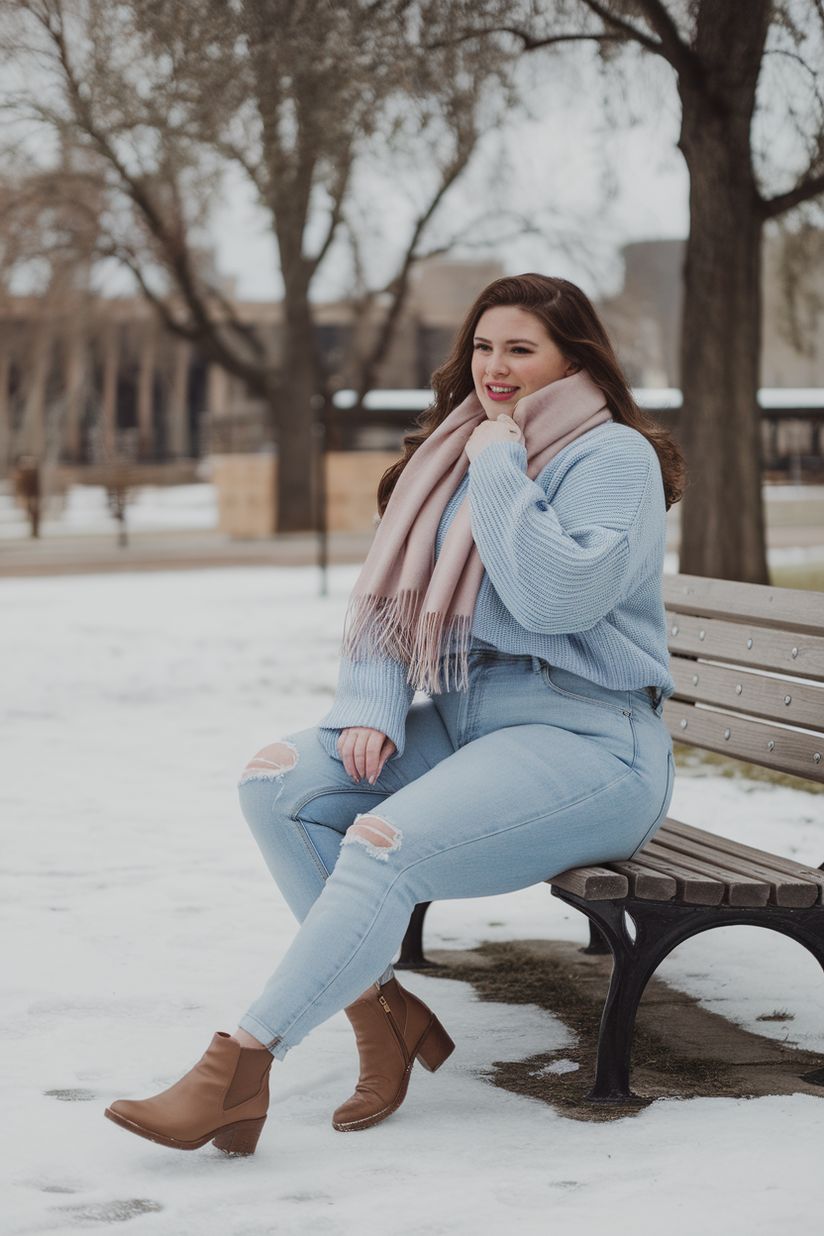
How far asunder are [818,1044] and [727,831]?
81.6 inches

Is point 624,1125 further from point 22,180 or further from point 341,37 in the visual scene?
point 22,180

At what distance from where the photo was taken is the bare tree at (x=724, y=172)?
8992mm

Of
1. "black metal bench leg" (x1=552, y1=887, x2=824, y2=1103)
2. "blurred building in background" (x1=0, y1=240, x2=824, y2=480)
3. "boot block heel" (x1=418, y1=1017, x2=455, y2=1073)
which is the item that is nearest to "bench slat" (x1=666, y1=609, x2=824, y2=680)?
"black metal bench leg" (x1=552, y1=887, x2=824, y2=1103)

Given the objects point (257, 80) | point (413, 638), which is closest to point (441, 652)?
point (413, 638)

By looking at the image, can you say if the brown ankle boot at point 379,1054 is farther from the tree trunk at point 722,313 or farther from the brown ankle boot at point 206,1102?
the tree trunk at point 722,313

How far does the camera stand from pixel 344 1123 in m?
2.86

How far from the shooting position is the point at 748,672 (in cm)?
379

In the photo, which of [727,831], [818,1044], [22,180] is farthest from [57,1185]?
[22,180]

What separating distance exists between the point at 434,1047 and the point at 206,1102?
576mm

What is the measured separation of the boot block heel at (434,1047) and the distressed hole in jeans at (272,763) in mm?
564

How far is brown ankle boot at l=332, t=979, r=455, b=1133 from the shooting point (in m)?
2.88

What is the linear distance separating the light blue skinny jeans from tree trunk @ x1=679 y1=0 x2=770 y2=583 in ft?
22.7

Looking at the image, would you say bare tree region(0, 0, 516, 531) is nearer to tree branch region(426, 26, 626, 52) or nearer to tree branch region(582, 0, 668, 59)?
tree branch region(426, 26, 626, 52)

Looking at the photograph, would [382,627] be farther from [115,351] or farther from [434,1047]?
[115,351]
